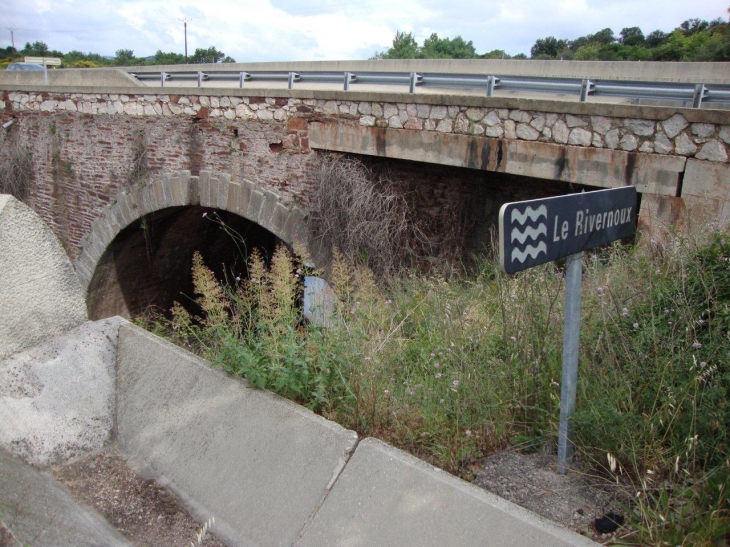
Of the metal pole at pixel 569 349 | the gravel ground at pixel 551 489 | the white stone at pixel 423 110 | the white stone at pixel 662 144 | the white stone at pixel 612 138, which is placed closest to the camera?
the gravel ground at pixel 551 489

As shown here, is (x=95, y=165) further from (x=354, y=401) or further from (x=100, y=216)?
(x=354, y=401)

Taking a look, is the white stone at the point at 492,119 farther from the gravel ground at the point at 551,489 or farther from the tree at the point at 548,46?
the tree at the point at 548,46

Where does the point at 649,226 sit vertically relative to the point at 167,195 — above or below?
above

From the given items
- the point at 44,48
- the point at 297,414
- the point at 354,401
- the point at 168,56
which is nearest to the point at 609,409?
the point at 354,401

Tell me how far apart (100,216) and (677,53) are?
2556 centimetres

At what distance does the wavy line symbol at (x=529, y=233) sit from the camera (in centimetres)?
204

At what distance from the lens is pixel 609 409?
7.82 ft

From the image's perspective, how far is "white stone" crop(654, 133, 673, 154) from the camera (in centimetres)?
518

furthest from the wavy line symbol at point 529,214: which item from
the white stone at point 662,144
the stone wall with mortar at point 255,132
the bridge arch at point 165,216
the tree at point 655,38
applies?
the tree at point 655,38

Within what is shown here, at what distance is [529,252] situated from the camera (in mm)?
2096

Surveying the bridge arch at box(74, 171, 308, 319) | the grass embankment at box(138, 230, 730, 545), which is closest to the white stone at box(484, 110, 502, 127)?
the bridge arch at box(74, 171, 308, 319)

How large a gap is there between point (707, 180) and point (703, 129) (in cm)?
42

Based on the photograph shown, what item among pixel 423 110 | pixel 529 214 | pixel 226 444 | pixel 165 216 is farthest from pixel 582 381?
pixel 165 216

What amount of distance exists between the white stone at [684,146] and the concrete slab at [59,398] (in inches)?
184
